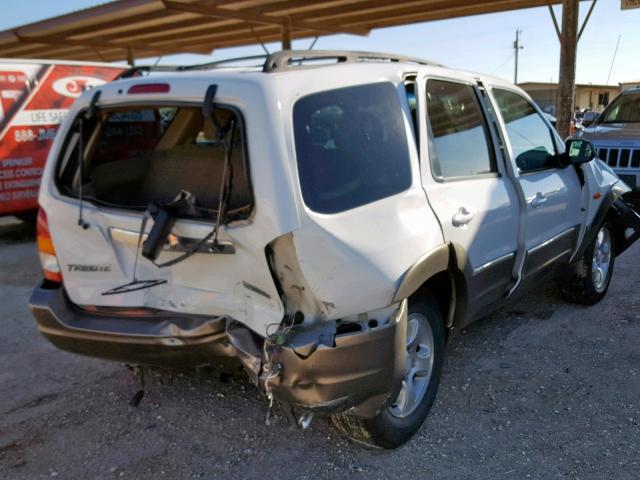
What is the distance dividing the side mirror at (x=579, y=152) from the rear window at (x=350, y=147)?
2.02 metres

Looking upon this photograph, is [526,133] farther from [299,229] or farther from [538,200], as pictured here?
[299,229]

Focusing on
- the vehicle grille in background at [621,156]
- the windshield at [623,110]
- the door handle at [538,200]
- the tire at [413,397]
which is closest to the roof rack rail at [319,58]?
the door handle at [538,200]

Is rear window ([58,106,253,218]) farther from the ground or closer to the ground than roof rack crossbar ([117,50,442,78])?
closer to the ground

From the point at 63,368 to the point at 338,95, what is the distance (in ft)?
8.93

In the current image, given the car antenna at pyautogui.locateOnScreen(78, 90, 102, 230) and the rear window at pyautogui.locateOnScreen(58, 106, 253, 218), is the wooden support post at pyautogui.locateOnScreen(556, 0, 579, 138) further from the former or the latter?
the car antenna at pyautogui.locateOnScreen(78, 90, 102, 230)

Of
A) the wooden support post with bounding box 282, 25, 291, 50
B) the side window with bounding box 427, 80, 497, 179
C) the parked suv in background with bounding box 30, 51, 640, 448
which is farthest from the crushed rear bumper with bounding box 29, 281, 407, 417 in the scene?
the wooden support post with bounding box 282, 25, 291, 50

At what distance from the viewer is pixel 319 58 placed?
2.75 meters

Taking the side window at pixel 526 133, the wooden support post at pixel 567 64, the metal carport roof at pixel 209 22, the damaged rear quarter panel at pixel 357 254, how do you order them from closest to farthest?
the damaged rear quarter panel at pixel 357 254
the side window at pixel 526 133
the wooden support post at pixel 567 64
the metal carport roof at pixel 209 22

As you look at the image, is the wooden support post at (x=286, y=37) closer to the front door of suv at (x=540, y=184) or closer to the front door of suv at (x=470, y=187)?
the front door of suv at (x=540, y=184)

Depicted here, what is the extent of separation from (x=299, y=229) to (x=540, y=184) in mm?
2234

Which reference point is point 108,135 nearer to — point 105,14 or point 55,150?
point 55,150

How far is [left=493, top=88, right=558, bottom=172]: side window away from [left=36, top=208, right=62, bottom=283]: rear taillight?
2.78 metres

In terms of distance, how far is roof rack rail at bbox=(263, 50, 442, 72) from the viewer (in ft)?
8.23

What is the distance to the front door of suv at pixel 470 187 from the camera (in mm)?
2930
